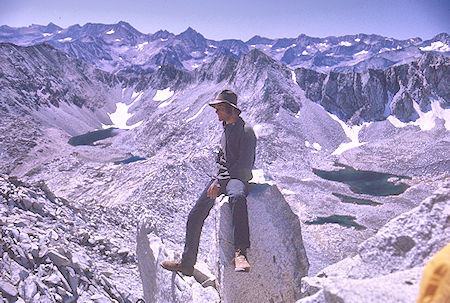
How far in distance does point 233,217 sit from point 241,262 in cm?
71

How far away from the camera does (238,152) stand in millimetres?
5559

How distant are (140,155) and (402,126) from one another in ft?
183

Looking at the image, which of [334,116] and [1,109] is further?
[334,116]

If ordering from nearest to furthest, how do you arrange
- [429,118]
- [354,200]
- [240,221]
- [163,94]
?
1. [240,221]
2. [354,200]
3. [429,118]
4. [163,94]

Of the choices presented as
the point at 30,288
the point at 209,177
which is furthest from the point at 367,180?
the point at 30,288

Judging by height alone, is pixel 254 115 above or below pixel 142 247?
above

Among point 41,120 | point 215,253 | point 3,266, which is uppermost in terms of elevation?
point 41,120

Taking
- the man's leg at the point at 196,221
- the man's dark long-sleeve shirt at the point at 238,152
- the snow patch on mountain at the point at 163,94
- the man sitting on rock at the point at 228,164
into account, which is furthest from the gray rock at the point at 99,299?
the snow patch on mountain at the point at 163,94

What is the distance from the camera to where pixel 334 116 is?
70875 mm

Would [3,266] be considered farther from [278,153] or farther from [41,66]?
[41,66]

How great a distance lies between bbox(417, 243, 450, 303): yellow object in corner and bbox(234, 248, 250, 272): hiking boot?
2702mm

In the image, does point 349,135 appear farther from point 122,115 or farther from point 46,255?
point 122,115

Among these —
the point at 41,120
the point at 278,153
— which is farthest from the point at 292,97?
the point at 41,120

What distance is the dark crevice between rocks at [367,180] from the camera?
136 ft
